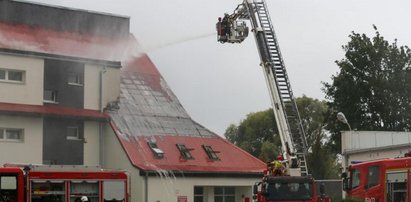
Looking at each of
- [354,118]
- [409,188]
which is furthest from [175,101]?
[409,188]

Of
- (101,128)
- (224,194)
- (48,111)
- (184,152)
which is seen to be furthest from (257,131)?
(48,111)

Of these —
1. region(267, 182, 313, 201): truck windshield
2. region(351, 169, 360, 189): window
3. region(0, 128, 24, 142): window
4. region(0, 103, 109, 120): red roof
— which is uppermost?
region(0, 103, 109, 120): red roof

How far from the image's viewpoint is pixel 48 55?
39.4m

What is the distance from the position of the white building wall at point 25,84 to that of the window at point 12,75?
23 centimetres

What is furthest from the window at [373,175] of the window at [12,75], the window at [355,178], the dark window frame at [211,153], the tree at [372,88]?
the tree at [372,88]

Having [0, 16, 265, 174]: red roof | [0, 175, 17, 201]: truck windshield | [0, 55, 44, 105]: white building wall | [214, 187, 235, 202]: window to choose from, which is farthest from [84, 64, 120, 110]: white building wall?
[0, 175, 17, 201]: truck windshield

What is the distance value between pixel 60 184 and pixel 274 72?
29.2ft

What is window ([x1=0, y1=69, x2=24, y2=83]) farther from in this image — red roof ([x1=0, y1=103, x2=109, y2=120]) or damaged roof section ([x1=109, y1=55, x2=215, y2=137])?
damaged roof section ([x1=109, y1=55, x2=215, y2=137])

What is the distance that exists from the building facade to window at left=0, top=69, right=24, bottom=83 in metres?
0.05

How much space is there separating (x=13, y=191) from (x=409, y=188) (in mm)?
12566

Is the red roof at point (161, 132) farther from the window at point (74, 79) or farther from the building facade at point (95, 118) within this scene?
the window at point (74, 79)

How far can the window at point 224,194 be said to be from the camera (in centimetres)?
4119

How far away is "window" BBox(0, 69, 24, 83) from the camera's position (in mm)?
38188

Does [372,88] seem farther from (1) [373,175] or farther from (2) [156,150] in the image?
(1) [373,175]
